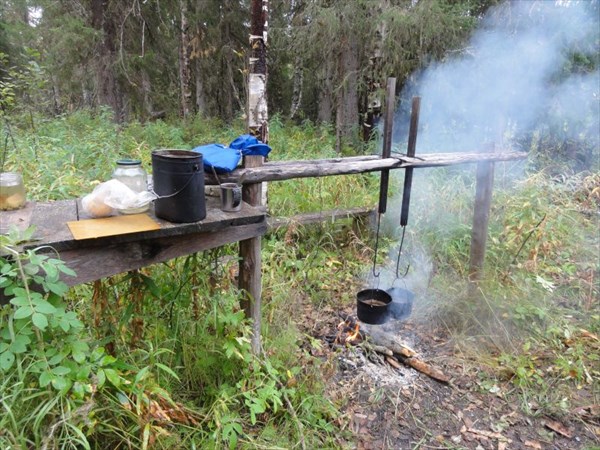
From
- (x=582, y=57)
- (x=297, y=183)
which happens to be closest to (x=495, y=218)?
(x=297, y=183)

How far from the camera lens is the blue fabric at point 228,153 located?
6.37ft

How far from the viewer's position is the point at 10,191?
164cm

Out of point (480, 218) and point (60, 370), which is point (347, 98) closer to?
point (480, 218)

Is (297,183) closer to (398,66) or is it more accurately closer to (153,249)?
(398,66)

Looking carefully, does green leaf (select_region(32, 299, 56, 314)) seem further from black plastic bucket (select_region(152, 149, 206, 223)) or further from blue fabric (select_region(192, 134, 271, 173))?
blue fabric (select_region(192, 134, 271, 173))

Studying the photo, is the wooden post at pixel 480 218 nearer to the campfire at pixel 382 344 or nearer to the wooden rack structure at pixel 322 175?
the wooden rack structure at pixel 322 175

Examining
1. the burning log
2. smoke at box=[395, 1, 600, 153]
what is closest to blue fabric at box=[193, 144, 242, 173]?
the burning log

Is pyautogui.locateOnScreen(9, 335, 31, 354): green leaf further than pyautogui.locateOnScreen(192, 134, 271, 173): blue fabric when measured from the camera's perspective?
No

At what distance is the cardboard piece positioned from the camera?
4.68ft

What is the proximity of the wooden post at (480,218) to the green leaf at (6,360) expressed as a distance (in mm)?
3366

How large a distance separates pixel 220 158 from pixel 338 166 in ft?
3.21

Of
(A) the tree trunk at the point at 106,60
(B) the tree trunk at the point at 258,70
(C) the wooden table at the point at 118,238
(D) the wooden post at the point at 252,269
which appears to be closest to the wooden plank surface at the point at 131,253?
(C) the wooden table at the point at 118,238

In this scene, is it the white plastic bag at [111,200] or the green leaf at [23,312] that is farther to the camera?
the white plastic bag at [111,200]

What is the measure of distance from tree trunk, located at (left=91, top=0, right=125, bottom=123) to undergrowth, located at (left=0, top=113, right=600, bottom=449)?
8.27 ft
